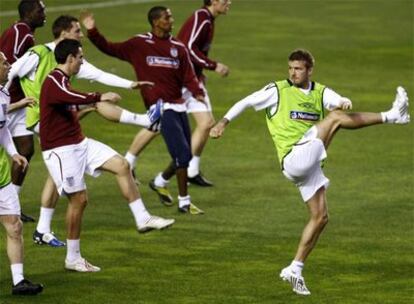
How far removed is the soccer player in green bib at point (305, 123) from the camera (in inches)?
688

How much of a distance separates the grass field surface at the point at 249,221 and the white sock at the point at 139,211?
365 millimetres

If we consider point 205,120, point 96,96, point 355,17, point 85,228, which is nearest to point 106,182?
point 205,120

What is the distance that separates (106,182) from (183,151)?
2707 millimetres

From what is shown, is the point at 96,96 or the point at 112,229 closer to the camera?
the point at 96,96

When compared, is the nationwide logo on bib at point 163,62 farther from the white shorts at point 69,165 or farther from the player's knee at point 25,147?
the white shorts at point 69,165

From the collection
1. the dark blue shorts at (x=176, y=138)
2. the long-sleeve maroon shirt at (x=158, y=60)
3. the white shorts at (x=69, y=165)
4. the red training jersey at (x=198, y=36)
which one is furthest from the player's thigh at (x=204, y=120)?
the white shorts at (x=69, y=165)

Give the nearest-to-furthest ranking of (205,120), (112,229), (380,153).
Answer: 1. (112,229)
2. (205,120)
3. (380,153)

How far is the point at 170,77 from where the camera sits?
22.1 meters

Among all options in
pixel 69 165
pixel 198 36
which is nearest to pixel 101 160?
pixel 69 165

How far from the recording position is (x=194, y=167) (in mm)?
23891

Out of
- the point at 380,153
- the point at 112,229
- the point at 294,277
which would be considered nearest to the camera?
the point at 294,277

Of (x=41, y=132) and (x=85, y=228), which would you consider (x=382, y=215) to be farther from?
(x=41, y=132)

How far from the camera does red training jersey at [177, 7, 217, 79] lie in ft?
77.3

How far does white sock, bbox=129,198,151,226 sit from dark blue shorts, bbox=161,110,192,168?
2221mm
